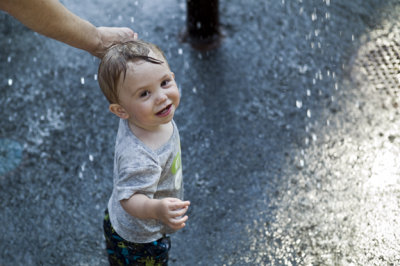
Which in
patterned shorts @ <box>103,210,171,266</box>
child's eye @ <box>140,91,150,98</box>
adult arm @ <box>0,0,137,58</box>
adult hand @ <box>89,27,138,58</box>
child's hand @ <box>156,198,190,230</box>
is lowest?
patterned shorts @ <box>103,210,171,266</box>

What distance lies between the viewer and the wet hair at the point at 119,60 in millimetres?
1670

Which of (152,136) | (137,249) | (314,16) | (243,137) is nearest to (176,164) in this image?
(152,136)

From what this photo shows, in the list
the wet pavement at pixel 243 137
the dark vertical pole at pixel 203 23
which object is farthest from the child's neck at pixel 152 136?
the dark vertical pole at pixel 203 23

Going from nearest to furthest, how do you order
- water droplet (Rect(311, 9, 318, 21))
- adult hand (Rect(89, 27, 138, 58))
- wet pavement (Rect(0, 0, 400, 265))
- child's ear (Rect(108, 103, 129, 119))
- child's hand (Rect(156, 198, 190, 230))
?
child's hand (Rect(156, 198, 190, 230)), child's ear (Rect(108, 103, 129, 119)), adult hand (Rect(89, 27, 138, 58)), wet pavement (Rect(0, 0, 400, 265)), water droplet (Rect(311, 9, 318, 21))

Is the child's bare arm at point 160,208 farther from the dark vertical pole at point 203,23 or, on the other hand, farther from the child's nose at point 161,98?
the dark vertical pole at point 203,23

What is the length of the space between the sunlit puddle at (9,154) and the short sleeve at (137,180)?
1.58 meters

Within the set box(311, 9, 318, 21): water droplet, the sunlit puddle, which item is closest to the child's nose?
the sunlit puddle

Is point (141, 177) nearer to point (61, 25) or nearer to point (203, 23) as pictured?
point (61, 25)

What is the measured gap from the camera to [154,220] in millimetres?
1864

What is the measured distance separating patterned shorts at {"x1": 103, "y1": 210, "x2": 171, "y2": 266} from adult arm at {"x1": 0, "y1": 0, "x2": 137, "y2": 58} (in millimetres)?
645

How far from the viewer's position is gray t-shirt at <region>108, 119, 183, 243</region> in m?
1.69

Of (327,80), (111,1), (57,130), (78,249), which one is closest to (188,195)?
(78,249)

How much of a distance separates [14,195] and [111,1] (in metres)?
1.81

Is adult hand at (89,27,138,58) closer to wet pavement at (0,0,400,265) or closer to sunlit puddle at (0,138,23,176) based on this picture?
wet pavement at (0,0,400,265)
